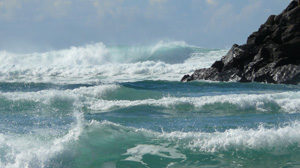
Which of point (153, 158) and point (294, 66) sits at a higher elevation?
point (294, 66)

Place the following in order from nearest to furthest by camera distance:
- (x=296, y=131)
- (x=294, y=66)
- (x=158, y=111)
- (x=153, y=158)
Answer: (x=153, y=158) < (x=296, y=131) < (x=158, y=111) < (x=294, y=66)

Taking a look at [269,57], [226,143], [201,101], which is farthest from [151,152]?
[269,57]

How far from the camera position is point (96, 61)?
56750 mm

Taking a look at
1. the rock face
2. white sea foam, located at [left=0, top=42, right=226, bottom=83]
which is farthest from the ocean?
white sea foam, located at [left=0, top=42, right=226, bottom=83]

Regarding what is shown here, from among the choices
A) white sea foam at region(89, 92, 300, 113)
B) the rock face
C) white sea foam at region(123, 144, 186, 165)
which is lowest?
white sea foam at region(123, 144, 186, 165)

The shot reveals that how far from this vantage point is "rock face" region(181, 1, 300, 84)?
2669 cm

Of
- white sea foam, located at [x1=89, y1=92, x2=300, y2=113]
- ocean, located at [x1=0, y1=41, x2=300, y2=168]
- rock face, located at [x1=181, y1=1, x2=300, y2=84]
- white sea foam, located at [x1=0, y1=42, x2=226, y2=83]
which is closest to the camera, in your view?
ocean, located at [x1=0, y1=41, x2=300, y2=168]

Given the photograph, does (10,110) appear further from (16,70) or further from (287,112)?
(16,70)

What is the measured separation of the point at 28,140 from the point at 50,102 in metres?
8.53

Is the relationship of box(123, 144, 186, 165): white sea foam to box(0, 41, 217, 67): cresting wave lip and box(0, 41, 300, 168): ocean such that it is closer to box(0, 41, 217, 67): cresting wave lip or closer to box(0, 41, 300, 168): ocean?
box(0, 41, 300, 168): ocean

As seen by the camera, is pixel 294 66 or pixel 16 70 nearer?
pixel 294 66

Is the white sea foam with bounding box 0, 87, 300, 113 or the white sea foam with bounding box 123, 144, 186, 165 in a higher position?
the white sea foam with bounding box 0, 87, 300, 113

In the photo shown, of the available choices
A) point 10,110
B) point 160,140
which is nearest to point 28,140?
point 160,140

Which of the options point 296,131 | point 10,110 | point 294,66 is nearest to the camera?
point 296,131
